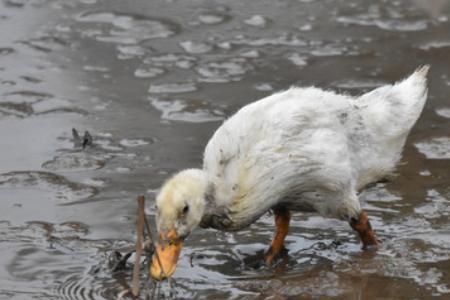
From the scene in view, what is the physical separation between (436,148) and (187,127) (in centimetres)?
194

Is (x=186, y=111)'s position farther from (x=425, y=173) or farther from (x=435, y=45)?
(x=435, y=45)

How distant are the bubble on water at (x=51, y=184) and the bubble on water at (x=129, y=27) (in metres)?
2.95

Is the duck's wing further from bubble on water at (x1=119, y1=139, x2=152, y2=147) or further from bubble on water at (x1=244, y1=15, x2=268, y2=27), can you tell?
bubble on water at (x1=244, y1=15, x2=268, y2=27)

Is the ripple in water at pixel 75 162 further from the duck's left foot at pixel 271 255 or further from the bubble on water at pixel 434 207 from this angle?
the bubble on water at pixel 434 207

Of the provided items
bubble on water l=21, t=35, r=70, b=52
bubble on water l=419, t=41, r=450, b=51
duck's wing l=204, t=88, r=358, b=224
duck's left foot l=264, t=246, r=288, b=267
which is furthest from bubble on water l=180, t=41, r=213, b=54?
duck's left foot l=264, t=246, r=288, b=267

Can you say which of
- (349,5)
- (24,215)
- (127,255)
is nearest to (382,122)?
(127,255)

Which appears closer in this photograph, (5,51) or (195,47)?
(5,51)

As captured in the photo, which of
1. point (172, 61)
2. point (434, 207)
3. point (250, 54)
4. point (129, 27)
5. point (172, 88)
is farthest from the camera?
point (129, 27)

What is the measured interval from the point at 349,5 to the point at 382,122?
4.74m

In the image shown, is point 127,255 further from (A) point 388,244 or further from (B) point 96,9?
(B) point 96,9

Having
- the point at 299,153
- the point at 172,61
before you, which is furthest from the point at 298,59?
the point at 299,153

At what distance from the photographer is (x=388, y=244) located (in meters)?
7.09

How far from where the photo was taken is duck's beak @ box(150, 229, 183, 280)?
5.85 m

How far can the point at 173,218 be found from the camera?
587 cm
